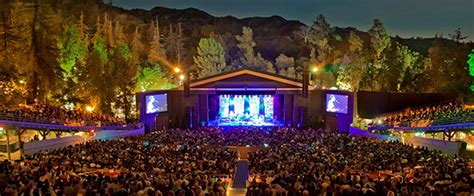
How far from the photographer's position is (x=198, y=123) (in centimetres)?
3741

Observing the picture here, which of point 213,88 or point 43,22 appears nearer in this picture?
point 43,22

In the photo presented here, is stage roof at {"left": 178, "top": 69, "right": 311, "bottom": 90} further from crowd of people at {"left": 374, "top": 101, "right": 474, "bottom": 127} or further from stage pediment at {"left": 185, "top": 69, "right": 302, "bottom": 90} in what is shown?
crowd of people at {"left": 374, "top": 101, "right": 474, "bottom": 127}

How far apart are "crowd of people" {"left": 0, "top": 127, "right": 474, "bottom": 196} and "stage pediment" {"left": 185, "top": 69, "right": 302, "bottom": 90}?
36.2 ft

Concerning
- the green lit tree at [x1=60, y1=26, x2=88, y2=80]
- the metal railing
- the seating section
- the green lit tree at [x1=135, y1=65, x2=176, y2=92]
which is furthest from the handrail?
the green lit tree at [x1=60, y1=26, x2=88, y2=80]

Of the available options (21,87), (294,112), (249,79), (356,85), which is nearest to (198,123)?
(249,79)

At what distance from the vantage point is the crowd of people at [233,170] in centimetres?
1130

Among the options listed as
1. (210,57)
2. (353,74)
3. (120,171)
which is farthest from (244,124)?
(120,171)

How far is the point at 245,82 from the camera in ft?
122

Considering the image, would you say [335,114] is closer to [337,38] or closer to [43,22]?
[43,22]

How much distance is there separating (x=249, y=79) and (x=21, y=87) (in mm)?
17742

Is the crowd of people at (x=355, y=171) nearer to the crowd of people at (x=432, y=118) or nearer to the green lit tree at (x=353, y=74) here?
the crowd of people at (x=432, y=118)

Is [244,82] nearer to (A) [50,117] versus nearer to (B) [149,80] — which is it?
(B) [149,80]

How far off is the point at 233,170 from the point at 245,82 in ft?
66.4

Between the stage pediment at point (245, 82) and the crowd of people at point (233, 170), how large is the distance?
11.0 meters
